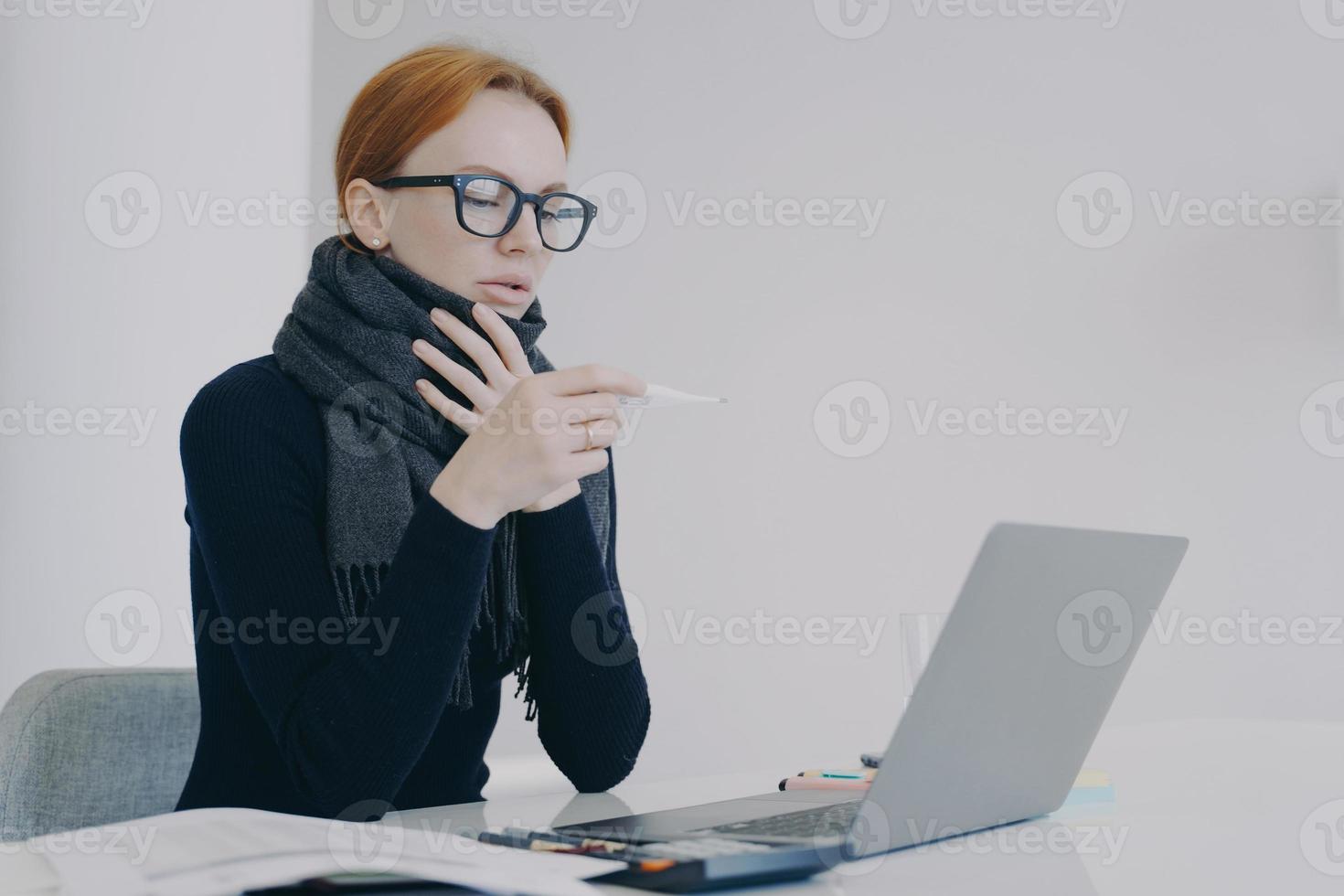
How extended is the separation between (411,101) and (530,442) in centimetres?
52

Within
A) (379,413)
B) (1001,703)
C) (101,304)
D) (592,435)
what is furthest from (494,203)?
(101,304)

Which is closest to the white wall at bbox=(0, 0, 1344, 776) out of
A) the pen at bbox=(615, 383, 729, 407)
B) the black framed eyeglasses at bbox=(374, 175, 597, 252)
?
the black framed eyeglasses at bbox=(374, 175, 597, 252)

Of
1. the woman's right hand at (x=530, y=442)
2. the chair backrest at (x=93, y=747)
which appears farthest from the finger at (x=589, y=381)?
the chair backrest at (x=93, y=747)

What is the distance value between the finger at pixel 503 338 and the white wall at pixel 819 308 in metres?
1.23

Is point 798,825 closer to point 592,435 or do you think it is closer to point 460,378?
point 592,435

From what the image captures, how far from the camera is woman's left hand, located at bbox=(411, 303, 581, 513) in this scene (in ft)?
3.82

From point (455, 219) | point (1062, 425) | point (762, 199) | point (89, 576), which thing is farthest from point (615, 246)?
point (455, 219)

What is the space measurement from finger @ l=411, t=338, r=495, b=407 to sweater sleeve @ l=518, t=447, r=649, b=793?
0.12 metres

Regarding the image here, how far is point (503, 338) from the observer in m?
1.21

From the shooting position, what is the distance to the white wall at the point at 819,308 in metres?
2.25

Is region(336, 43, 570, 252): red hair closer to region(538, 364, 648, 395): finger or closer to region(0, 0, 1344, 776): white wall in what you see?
region(538, 364, 648, 395): finger

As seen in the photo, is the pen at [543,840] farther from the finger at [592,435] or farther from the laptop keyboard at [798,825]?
the finger at [592,435]

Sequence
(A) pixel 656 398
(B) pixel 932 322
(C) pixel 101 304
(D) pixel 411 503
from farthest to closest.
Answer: (B) pixel 932 322, (C) pixel 101 304, (D) pixel 411 503, (A) pixel 656 398

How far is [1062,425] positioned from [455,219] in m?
1.58
